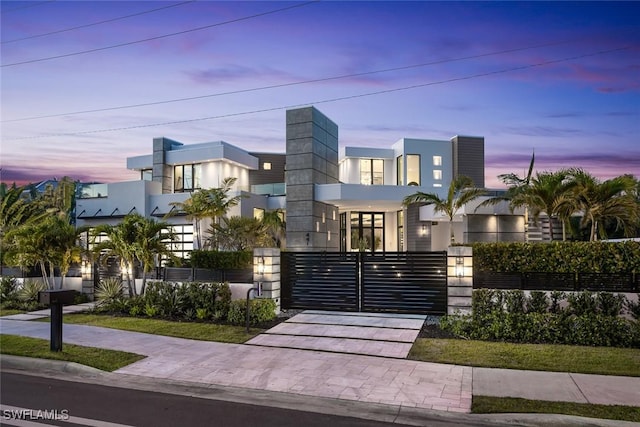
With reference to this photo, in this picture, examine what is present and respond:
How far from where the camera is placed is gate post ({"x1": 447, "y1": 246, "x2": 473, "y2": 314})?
11461 mm

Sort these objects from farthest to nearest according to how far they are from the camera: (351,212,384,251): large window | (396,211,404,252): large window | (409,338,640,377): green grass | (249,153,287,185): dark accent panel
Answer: (249,153,287,185): dark accent panel, (351,212,384,251): large window, (396,211,404,252): large window, (409,338,640,377): green grass

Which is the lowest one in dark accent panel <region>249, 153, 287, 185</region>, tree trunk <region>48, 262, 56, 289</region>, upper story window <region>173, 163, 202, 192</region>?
tree trunk <region>48, 262, 56, 289</region>

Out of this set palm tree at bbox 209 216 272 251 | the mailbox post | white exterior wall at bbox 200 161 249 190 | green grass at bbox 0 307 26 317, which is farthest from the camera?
white exterior wall at bbox 200 161 249 190

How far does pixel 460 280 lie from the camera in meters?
11.5

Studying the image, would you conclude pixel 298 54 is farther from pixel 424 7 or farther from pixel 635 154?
pixel 635 154

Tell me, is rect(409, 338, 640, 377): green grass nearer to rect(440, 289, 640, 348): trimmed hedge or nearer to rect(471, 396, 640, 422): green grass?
rect(440, 289, 640, 348): trimmed hedge

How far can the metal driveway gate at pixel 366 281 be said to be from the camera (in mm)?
12375

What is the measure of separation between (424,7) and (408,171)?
56.7 feet

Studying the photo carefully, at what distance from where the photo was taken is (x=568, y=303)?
11.0m

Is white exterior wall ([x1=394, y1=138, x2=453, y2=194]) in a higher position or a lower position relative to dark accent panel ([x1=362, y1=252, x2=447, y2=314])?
higher

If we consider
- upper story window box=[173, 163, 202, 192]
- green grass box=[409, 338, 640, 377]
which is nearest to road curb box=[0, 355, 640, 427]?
green grass box=[409, 338, 640, 377]

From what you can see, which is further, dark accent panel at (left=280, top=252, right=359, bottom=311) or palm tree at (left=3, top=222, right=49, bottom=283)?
palm tree at (left=3, top=222, right=49, bottom=283)

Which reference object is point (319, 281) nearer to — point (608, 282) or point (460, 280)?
point (460, 280)

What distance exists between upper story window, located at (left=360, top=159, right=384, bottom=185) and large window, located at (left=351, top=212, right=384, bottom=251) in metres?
2.32
